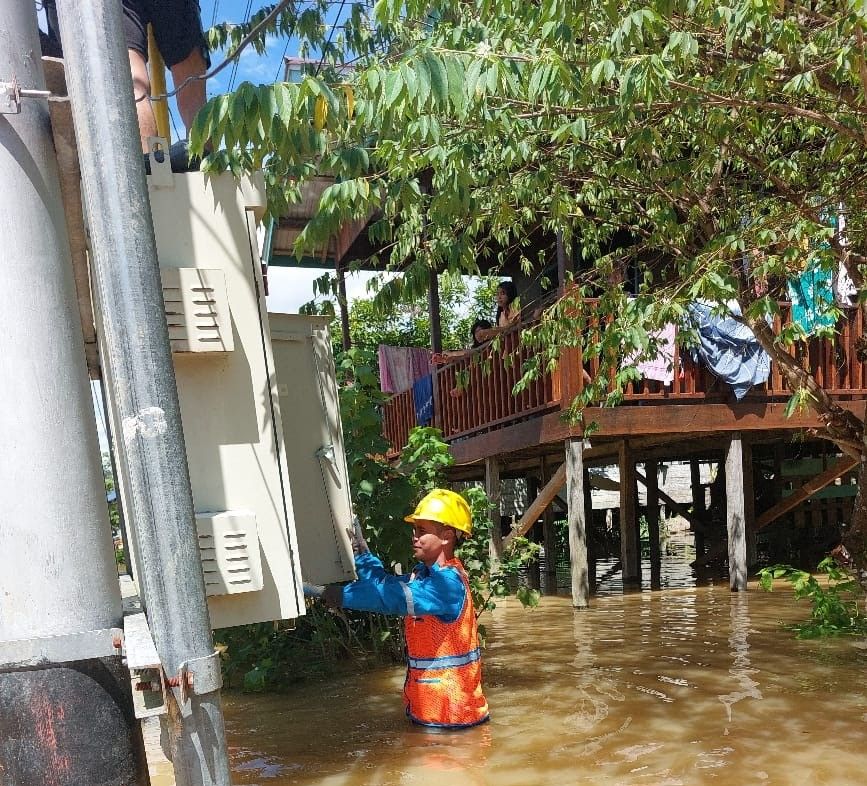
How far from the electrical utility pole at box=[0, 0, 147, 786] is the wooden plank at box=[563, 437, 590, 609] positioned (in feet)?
29.2

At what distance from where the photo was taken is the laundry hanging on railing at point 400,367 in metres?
15.1

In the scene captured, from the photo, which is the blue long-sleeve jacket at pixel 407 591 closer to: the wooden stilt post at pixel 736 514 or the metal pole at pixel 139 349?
the metal pole at pixel 139 349

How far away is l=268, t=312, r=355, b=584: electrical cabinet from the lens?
3076mm

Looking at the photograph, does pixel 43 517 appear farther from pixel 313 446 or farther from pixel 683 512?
pixel 683 512

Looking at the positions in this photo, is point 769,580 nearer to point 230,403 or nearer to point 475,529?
point 475,529

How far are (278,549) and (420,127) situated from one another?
224 cm

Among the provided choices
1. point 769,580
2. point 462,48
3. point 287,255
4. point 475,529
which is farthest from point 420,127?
point 287,255

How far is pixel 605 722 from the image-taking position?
538cm

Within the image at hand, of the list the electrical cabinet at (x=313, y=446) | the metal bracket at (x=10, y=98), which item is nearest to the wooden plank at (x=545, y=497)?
the electrical cabinet at (x=313, y=446)

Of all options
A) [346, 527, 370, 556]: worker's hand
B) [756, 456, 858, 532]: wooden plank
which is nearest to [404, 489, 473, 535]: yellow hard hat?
[346, 527, 370, 556]: worker's hand

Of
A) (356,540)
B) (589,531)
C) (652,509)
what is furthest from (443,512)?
(589,531)

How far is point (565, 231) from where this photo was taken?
741 centimetres

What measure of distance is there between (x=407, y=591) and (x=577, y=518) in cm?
655

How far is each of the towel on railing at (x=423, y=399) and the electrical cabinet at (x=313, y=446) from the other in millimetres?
10532
